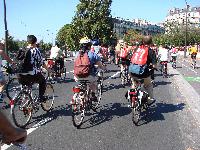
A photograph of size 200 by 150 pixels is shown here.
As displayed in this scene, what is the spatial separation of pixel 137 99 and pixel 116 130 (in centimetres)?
96

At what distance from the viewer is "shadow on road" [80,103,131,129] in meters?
8.30

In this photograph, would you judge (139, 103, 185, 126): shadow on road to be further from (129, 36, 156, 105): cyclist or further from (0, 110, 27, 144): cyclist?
(0, 110, 27, 144): cyclist

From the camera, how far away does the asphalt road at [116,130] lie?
659 cm

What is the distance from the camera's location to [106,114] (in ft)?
30.5

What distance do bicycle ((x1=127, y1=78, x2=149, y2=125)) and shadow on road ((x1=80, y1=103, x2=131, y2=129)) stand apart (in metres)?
0.72

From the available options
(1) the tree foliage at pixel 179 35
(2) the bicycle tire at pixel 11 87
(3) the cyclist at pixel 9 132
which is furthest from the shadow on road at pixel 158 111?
(1) the tree foliage at pixel 179 35

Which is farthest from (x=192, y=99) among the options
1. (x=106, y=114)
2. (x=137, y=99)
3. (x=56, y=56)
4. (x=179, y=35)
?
(x=179, y=35)

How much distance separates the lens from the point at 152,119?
28.7ft

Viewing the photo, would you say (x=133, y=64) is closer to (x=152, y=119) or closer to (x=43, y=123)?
(x=152, y=119)

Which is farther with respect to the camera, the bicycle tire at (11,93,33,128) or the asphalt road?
the bicycle tire at (11,93,33,128)

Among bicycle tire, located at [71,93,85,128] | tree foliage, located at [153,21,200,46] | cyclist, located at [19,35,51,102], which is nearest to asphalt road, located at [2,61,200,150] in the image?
bicycle tire, located at [71,93,85,128]

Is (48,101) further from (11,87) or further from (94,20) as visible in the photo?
(94,20)

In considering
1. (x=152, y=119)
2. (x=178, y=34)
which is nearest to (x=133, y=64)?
(x=152, y=119)

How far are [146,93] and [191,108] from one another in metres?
1.90
